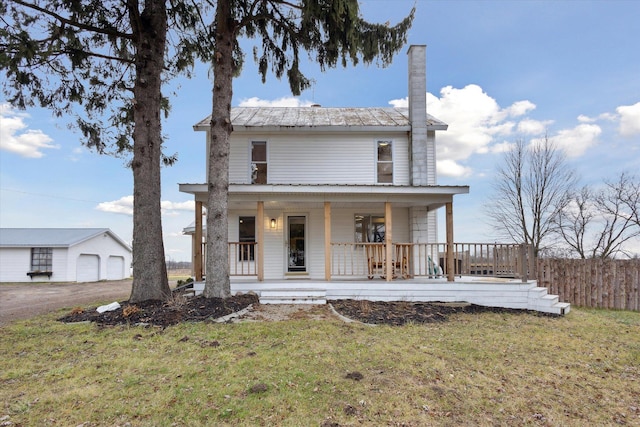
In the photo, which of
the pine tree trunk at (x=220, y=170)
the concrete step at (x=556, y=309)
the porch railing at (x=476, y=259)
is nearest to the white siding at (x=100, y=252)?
the pine tree trunk at (x=220, y=170)

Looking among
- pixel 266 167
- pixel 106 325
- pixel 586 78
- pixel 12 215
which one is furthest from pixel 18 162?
pixel 586 78

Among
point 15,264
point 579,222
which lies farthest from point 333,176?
point 15,264

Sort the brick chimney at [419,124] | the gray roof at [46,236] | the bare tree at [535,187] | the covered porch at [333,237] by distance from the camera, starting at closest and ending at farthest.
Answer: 1. the covered porch at [333,237]
2. the brick chimney at [419,124]
3. the bare tree at [535,187]
4. the gray roof at [46,236]

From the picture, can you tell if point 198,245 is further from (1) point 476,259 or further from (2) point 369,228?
(1) point 476,259

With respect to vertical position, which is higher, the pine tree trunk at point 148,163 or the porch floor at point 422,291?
the pine tree trunk at point 148,163

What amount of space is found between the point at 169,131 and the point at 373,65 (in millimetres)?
7361

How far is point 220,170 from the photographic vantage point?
323 inches

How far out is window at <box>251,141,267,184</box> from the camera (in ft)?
38.3

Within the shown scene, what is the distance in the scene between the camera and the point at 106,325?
6586 mm

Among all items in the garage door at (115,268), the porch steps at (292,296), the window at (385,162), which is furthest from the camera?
the garage door at (115,268)

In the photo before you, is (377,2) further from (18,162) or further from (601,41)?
(18,162)

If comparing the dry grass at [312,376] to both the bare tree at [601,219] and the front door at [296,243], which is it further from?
the bare tree at [601,219]

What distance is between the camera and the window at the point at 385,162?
11.8m

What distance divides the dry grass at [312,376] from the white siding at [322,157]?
6.04 m
